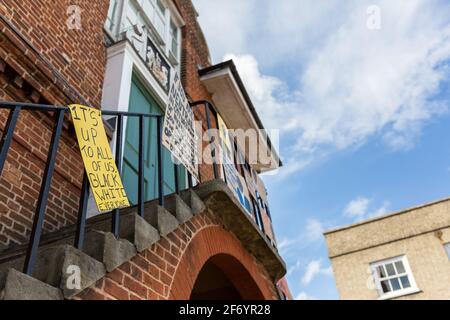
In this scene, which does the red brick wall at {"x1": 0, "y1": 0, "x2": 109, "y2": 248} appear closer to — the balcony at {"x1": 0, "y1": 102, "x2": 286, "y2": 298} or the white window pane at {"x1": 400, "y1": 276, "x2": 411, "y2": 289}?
the balcony at {"x1": 0, "y1": 102, "x2": 286, "y2": 298}

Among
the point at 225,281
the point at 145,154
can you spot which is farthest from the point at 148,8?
the point at 225,281

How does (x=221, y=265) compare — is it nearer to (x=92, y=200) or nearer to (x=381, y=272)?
(x=92, y=200)

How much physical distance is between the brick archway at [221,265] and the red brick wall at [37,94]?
1611 millimetres

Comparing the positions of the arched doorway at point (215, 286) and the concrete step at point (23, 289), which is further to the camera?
the arched doorway at point (215, 286)

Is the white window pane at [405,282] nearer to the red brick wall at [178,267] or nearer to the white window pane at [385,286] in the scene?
the white window pane at [385,286]

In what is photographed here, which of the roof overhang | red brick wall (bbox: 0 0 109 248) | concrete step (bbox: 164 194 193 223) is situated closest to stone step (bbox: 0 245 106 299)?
concrete step (bbox: 164 194 193 223)

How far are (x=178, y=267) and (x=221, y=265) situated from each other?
1394 millimetres

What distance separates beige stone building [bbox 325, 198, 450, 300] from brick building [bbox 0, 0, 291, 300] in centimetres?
894

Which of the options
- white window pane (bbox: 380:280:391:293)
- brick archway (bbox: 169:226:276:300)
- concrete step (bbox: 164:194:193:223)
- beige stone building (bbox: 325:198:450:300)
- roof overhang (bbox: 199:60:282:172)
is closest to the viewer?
brick archway (bbox: 169:226:276:300)

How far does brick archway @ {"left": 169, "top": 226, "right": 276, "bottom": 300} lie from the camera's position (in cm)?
306

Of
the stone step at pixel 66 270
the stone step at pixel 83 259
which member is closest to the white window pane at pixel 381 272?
the stone step at pixel 83 259

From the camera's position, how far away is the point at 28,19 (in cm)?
474

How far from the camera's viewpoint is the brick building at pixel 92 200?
2.29 meters
